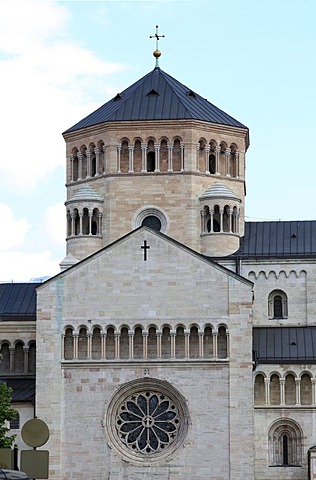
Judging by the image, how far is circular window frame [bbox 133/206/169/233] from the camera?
2461 inches

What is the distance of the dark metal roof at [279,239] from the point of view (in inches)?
2467

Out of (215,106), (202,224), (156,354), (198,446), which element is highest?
(215,106)

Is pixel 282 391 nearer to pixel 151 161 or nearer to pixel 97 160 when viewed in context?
pixel 151 161

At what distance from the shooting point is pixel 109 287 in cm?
5678

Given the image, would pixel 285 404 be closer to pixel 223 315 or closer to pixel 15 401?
pixel 223 315

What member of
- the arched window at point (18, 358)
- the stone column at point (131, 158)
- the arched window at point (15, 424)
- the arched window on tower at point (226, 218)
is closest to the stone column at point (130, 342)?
the arched window at point (15, 424)

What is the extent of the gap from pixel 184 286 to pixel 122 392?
224 inches

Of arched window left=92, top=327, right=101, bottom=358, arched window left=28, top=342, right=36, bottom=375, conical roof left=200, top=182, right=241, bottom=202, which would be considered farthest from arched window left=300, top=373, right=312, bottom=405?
arched window left=28, top=342, right=36, bottom=375

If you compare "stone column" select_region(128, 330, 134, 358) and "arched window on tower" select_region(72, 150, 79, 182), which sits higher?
"arched window on tower" select_region(72, 150, 79, 182)

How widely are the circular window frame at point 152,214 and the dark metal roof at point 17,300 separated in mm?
6388

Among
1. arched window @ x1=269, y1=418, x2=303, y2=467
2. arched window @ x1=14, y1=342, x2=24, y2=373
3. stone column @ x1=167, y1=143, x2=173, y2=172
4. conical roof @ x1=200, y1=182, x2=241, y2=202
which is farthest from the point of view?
stone column @ x1=167, y1=143, x2=173, y2=172

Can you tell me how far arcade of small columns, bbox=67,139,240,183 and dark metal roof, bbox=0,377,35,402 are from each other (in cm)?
1129

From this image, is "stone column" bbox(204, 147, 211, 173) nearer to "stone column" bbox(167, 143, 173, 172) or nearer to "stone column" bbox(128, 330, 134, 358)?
"stone column" bbox(167, 143, 173, 172)

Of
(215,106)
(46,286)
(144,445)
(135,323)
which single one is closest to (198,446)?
(144,445)
